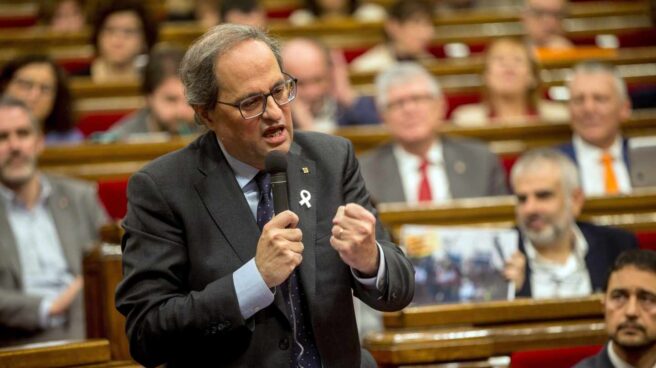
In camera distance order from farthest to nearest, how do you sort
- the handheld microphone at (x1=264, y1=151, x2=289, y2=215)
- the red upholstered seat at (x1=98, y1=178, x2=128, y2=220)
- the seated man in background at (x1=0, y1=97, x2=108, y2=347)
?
the red upholstered seat at (x1=98, y1=178, x2=128, y2=220) < the seated man in background at (x1=0, y1=97, x2=108, y2=347) < the handheld microphone at (x1=264, y1=151, x2=289, y2=215)

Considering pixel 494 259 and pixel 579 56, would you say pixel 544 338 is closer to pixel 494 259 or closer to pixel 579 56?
pixel 494 259

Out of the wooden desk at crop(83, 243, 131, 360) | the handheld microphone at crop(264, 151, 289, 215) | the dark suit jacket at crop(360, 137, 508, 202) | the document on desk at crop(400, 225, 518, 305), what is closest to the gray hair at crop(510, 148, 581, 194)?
the document on desk at crop(400, 225, 518, 305)

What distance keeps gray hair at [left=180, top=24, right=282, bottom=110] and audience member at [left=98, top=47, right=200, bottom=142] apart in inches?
64.6

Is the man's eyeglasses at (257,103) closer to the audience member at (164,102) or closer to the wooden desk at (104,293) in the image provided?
the wooden desk at (104,293)

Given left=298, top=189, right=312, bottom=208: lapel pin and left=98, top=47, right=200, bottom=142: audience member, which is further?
left=98, top=47, right=200, bottom=142: audience member

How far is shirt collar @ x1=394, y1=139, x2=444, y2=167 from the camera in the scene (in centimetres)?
292

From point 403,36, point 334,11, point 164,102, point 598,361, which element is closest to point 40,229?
point 164,102

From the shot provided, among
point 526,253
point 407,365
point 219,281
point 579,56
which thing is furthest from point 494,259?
point 579,56

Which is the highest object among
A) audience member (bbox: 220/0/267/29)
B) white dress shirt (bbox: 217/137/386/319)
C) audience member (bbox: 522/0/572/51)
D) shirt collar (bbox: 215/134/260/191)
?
audience member (bbox: 220/0/267/29)

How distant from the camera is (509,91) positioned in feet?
11.2

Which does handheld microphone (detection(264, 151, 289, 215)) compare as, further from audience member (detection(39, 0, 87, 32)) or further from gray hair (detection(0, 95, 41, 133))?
audience member (detection(39, 0, 87, 32))

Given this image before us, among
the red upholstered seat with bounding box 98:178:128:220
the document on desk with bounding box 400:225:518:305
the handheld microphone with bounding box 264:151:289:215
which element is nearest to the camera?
the handheld microphone with bounding box 264:151:289:215

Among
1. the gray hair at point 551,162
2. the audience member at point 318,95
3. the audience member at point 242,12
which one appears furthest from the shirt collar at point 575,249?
the audience member at point 242,12

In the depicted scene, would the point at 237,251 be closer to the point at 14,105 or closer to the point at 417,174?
the point at 14,105
